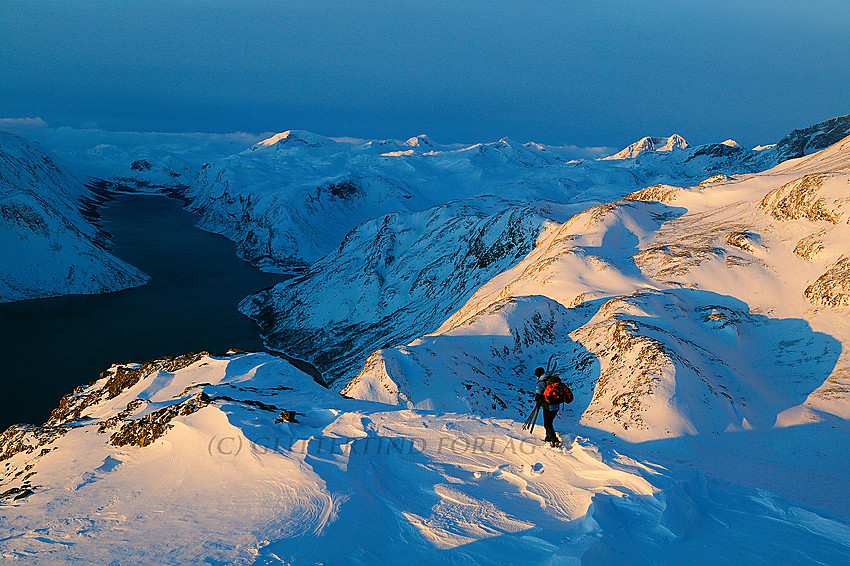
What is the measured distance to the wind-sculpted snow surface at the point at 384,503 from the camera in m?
8.53

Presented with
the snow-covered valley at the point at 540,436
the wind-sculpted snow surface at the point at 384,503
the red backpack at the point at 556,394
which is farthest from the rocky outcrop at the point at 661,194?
the wind-sculpted snow surface at the point at 384,503

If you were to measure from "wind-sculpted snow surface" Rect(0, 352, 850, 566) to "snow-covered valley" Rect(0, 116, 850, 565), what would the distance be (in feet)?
0.22

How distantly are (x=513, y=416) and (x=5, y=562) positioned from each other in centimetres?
2205

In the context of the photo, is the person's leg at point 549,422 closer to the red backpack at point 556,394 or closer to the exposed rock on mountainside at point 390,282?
the red backpack at point 556,394

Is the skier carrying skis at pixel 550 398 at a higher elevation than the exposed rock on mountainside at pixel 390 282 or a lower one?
lower

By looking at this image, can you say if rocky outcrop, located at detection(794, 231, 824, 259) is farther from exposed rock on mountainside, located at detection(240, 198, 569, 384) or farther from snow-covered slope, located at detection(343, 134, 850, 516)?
exposed rock on mountainside, located at detection(240, 198, 569, 384)

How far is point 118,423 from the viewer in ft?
70.2

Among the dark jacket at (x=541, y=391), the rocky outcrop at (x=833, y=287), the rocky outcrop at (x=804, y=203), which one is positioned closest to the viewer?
the dark jacket at (x=541, y=391)

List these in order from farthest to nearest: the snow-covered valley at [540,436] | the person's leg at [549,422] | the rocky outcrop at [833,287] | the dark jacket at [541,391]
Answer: the rocky outcrop at [833,287]
the dark jacket at [541,391]
the person's leg at [549,422]
the snow-covered valley at [540,436]

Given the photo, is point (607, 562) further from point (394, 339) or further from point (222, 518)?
point (394, 339)

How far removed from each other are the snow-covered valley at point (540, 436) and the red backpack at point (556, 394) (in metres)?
1.28

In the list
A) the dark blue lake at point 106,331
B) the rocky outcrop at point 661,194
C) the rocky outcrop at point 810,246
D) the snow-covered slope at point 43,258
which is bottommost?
the dark blue lake at point 106,331

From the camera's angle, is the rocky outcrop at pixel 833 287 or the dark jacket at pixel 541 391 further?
the rocky outcrop at pixel 833 287

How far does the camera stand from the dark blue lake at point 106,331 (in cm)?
7625
